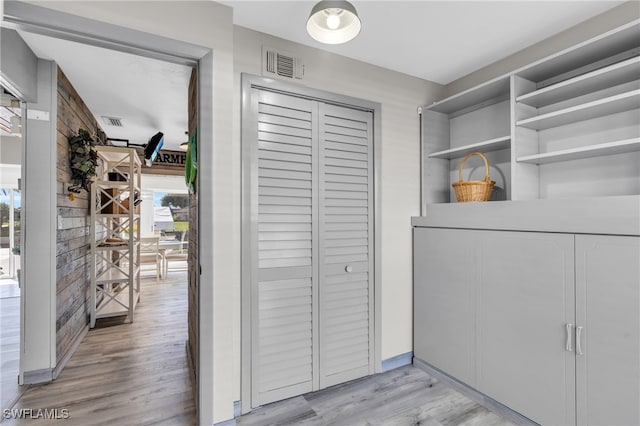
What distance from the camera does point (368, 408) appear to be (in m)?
2.12

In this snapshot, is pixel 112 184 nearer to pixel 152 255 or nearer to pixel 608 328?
pixel 152 255

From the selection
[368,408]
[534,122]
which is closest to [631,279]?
[534,122]

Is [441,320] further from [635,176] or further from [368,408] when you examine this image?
[635,176]

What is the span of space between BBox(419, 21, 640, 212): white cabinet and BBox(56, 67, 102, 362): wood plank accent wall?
3192 mm

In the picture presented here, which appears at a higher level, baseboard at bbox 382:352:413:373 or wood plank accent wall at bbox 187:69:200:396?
wood plank accent wall at bbox 187:69:200:396

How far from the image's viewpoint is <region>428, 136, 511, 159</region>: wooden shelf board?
7.16 ft

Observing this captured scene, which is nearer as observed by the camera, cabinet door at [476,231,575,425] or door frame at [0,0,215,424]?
door frame at [0,0,215,424]

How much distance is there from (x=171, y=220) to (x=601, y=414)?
770 cm

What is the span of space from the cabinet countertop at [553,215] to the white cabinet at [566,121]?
0.55 ft

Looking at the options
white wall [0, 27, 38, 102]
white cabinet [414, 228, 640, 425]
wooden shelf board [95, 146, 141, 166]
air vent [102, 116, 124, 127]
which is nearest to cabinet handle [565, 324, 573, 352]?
white cabinet [414, 228, 640, 425]

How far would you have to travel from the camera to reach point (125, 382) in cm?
239

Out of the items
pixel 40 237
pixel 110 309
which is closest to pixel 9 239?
pixel 110 309

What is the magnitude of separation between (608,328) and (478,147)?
4.61ft

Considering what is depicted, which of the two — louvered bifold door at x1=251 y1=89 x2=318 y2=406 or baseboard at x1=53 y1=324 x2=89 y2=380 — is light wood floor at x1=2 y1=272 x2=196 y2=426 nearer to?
baseboard at x1=53 y1=324 x2=89 y2=380
